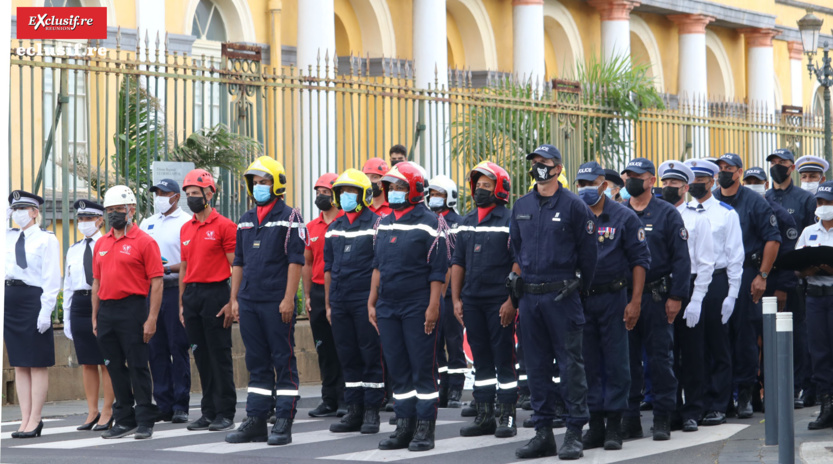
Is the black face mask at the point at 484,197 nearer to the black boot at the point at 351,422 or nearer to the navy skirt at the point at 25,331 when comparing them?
the black boot at the point at 351,422

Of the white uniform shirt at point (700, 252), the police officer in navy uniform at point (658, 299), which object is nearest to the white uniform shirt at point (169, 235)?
the police officer in navy uniform at point (658, 299)

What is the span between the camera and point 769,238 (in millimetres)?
11539

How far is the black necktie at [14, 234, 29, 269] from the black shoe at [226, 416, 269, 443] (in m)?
2.35

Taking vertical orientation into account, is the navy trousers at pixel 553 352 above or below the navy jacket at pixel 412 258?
below

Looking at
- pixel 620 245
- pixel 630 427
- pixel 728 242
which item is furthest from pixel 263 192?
pixel 728 242

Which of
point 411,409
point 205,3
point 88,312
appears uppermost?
point 205,3

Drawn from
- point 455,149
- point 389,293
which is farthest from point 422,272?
point 455,149

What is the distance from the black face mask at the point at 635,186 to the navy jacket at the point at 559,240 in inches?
46.4

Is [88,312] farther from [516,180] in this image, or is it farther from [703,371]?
[516,180]

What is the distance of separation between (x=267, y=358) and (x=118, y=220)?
1662 millimetres

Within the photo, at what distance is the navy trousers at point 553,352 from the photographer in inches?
363

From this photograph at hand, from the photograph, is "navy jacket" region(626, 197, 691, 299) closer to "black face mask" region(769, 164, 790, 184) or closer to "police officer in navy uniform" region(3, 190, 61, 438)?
"black face mask" region(769, 164, 790, 184)

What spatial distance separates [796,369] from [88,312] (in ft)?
20.9

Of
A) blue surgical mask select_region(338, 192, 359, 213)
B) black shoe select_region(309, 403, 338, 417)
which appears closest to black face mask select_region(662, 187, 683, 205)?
blue surgical mask select_region(338, 192, 359, 213)
